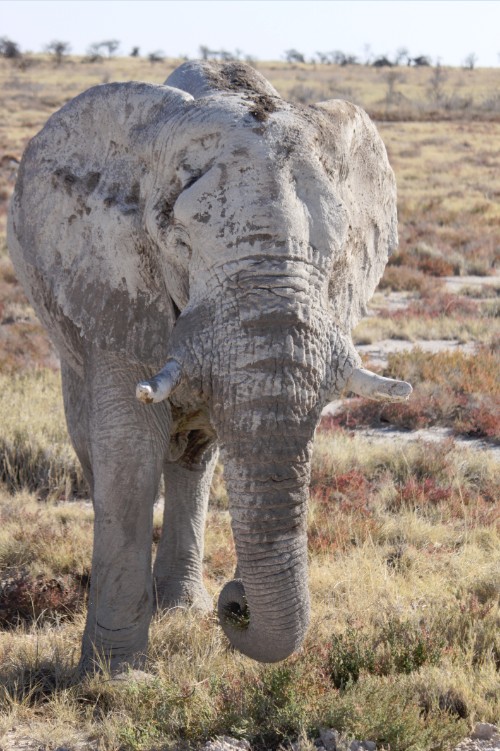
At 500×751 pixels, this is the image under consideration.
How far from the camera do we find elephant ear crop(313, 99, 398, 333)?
3674 millimetres

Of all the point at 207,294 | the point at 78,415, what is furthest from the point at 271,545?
the point at 78,415

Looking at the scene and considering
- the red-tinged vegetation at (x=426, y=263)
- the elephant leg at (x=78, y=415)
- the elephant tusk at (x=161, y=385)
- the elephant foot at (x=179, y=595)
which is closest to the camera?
the elephant tusk at (x=161, y=385)

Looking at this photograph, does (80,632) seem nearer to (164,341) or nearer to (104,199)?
(164,341)

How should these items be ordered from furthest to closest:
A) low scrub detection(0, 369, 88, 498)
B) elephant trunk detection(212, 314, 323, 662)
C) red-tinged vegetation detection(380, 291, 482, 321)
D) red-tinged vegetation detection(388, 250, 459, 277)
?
red-tinged vegetation detection(388, 250, 459, 277), red-tinged vegetation detection(380, 291, 482, 321), low scrub detection(0, 369, 88, 498), elephant trunk detection(212, 314, 323, 662)

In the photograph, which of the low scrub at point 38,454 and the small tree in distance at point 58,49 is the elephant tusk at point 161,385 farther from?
the small tree in distance at point 58,49

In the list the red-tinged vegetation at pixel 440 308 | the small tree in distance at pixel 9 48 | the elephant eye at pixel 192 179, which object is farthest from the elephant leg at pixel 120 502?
the small tree in distance at pixel 9 48

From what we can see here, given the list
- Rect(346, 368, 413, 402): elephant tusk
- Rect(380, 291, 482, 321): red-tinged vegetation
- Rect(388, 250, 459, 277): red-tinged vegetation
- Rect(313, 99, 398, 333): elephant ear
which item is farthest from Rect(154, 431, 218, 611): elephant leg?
Rect(388, 250, 459, 277): red-tinged vegetation

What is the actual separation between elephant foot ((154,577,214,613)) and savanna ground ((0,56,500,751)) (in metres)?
0.24

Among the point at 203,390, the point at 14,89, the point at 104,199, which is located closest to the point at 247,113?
the point at 104,199

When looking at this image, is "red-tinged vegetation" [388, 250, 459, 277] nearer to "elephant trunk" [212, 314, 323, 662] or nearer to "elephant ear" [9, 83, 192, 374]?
"elephant ear" [9, 83, 192, 374]

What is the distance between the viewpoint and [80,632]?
466cm

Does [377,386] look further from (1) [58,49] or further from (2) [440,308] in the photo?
(1) [58,49]

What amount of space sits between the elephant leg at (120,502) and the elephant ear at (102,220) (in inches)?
7.8

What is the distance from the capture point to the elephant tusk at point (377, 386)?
3178 mm
